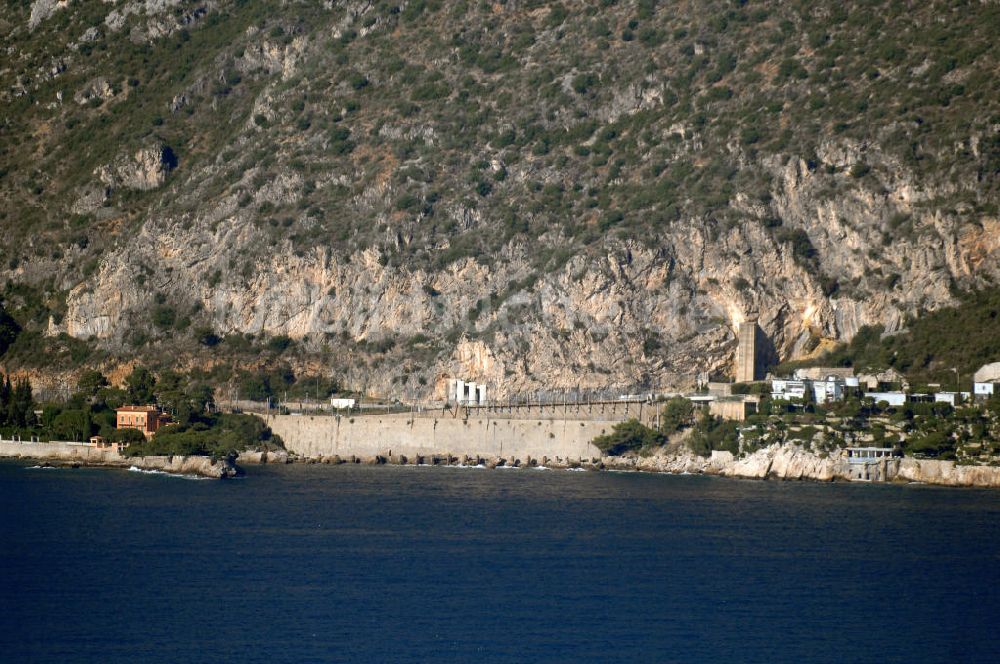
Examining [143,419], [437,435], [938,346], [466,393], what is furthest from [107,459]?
[938,346]

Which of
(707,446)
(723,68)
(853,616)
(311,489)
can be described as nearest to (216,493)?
(311,489)

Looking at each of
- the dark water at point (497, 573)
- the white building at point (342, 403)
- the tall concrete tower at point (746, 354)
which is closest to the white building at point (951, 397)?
the dark water at point (497, 573)

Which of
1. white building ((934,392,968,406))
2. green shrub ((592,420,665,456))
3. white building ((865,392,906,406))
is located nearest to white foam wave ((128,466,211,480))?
green shrub ((592,420,665,456))

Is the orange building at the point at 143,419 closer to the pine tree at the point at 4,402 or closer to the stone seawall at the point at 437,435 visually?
the stone seawall at the point at 437,435

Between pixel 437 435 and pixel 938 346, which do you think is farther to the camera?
pixel 437 435

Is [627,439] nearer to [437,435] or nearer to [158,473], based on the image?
[437,435]

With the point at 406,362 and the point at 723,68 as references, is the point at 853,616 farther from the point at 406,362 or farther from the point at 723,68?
the point at 723,68
